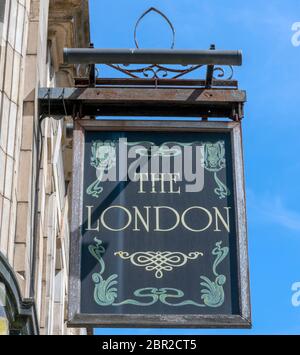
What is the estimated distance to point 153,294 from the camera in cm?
1408

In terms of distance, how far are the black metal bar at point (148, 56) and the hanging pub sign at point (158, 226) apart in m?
0.92

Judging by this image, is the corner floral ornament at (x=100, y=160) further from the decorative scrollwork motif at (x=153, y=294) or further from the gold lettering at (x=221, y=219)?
the gold lettering at (x=221, y=219)

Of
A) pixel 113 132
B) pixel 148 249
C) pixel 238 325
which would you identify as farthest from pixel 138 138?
pixel 238 325

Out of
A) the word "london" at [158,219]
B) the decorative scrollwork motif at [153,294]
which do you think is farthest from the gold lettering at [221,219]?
the decorative scrollwork motif at [153,294]

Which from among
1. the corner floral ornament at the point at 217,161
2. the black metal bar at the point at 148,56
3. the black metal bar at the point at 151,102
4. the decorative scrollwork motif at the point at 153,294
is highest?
the black metal bar at the point at 148,56

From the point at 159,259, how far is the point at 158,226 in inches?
17.3

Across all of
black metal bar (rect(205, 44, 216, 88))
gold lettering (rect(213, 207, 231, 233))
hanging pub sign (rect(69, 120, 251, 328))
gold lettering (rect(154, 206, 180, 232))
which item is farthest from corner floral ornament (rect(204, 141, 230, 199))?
black metal bar (rect(205, 44, 216, 88))

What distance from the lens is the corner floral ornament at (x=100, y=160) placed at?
14789 millimetres

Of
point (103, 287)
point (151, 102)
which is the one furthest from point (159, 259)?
point (151, 102)

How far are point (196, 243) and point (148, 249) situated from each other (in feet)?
1.99

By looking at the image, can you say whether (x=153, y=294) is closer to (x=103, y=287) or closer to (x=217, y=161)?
(x=103, y=287)

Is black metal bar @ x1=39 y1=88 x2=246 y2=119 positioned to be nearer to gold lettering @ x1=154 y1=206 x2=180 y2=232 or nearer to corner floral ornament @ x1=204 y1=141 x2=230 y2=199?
corner floral ornament @ x1=204 y1=141 x2=230 y2=199

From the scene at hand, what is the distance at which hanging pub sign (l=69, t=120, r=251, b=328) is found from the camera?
45.9 feet

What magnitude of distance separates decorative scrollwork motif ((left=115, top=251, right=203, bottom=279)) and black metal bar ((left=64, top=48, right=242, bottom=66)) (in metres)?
2.85
